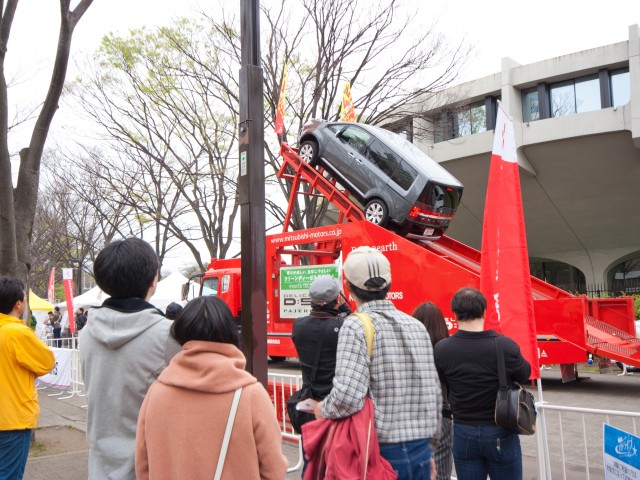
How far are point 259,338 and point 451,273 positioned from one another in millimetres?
4958

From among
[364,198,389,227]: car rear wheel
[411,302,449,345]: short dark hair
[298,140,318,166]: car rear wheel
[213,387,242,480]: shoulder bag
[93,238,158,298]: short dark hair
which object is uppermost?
[298,140,318,166]: car rear wheel

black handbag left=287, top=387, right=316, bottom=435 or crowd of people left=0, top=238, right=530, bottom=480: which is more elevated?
crowd of people left=0, top=238, right=530, bottom=480

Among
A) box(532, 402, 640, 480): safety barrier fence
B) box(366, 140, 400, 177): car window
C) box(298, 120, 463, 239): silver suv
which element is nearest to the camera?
box(532, 402, 640, 480): safety barrier fence

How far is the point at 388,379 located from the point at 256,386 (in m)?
0.92

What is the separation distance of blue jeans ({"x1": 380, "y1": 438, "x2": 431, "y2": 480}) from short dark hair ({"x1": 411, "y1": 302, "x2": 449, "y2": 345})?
135 cm

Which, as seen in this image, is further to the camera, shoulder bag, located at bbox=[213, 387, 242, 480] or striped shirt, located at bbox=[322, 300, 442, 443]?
striped shirt, located at bbox=[322, 300, 442, 443]

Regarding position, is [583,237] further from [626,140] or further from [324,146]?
[324,146]

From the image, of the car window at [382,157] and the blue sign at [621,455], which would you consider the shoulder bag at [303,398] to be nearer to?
the blue sign at [621,455]

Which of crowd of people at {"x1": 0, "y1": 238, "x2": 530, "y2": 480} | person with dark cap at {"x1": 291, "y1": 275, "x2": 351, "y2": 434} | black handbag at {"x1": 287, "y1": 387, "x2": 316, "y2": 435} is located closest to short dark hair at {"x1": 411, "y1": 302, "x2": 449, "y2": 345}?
crowd of people at {"x1": 0, "y1": 238, "x2": 530, "y2": 480}

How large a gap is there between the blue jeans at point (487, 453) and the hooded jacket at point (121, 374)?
1.99 m

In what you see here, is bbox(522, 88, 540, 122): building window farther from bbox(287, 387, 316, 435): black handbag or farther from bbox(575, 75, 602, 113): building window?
bbox(287, 387, 316, 435): black handbag

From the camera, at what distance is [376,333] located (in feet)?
8.97

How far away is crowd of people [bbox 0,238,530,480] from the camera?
1965mm

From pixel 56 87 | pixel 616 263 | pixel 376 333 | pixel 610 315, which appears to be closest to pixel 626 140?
pixel 616 263
